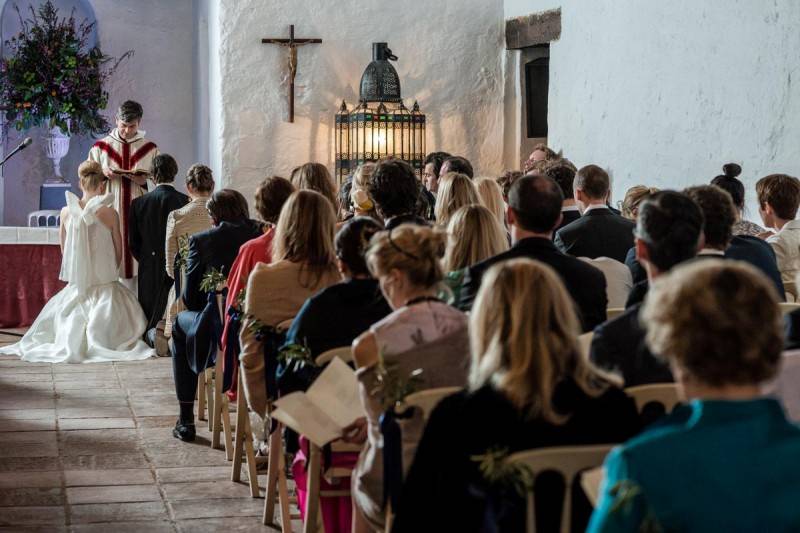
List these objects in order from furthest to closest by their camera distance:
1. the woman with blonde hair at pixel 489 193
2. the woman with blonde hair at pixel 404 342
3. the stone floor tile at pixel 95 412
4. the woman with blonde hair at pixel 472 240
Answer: the stone floor tile at pixel 95 412 < the woman with blonde hair at pixel 489 193 < the woman with blonde hair at pixel 472 240 < the woman with blonde hair at pixel 404 342

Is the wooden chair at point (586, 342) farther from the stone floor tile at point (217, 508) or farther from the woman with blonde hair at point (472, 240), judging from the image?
the stone floor tile at point (217, 508)

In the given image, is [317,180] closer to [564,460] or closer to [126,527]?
[126,527]

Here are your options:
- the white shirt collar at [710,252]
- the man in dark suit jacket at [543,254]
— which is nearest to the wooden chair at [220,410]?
the man in dark suit jacket at [543,254]

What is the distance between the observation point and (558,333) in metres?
2.29

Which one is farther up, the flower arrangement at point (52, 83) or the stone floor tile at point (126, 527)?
the flower arrangement at point (52, 83)

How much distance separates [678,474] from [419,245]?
5.04 feet

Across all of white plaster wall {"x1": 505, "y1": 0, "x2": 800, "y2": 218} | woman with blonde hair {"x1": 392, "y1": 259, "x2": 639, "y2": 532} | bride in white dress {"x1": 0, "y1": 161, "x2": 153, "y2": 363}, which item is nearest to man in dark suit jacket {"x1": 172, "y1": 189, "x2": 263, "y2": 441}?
bride in white dress {"x1": 0, "y1": 161, "x2": 153, "y2": 363}

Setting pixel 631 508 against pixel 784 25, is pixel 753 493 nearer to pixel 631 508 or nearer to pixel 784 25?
pixel 631 508

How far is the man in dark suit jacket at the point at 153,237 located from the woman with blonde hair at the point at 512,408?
6147 mm

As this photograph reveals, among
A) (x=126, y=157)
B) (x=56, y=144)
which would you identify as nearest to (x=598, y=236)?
(x=126, y=157)

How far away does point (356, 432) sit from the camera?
3420mm

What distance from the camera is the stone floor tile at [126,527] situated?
175 inches

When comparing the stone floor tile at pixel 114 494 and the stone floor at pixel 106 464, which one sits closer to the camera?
the stone floor at pixel 106 464

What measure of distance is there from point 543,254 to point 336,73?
6.92 metres
